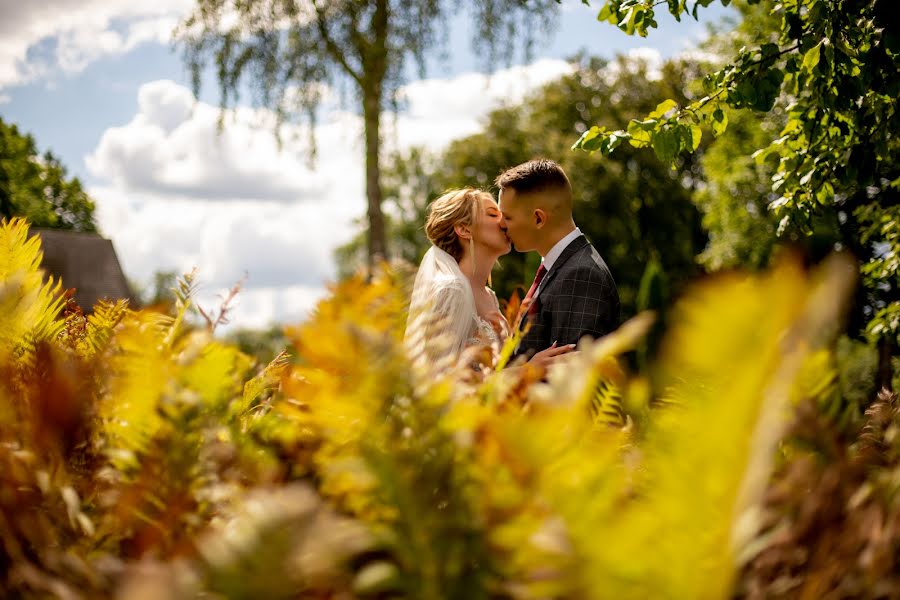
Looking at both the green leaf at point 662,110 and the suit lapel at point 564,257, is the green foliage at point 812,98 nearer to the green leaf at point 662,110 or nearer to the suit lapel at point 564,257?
the green leaf at point 662,110

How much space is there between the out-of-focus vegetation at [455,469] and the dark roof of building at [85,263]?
343 inches

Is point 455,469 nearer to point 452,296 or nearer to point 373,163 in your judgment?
point 452,296

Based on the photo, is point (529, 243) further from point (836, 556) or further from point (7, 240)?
point (836, 556)

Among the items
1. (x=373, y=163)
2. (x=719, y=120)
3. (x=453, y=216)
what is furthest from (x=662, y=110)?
(x=373, y=163)

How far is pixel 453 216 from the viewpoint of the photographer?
481 centimetres

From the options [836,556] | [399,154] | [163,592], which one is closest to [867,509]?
[836,556]

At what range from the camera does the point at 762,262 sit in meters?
23.0

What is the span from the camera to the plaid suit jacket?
4055mm

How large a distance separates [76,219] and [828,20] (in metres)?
39.9

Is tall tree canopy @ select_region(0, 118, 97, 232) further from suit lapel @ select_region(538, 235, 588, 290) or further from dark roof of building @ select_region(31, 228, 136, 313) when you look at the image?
suit lapel @ select_region(538, 235, 588, 290)

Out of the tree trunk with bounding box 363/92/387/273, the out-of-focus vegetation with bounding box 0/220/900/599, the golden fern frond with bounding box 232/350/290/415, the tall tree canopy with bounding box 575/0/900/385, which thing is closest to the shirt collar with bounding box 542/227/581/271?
the tall tree canopy with bounding box 575/0/900/385

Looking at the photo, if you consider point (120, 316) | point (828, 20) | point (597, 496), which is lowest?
point (597, 496)

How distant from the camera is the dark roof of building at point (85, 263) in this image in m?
9.27

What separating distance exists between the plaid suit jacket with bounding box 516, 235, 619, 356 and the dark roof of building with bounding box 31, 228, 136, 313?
259 inches
